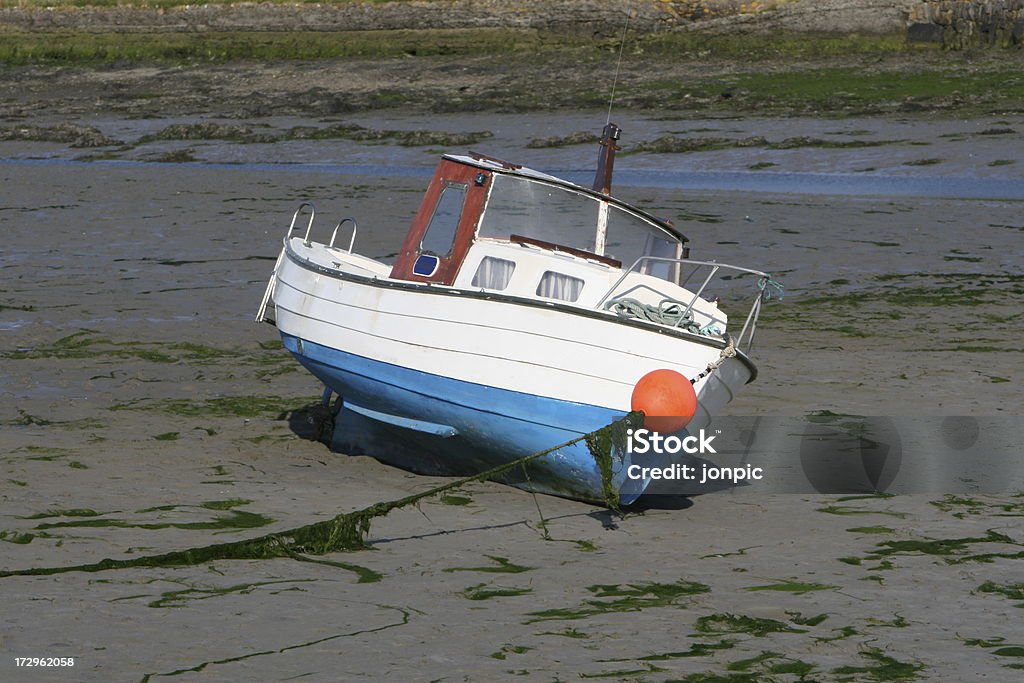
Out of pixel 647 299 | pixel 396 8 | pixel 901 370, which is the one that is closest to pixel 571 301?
pixel 647 299

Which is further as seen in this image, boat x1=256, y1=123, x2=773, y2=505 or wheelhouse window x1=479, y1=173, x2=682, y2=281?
wheelhouse window x1=479, y1=173, x2=682, y2=281

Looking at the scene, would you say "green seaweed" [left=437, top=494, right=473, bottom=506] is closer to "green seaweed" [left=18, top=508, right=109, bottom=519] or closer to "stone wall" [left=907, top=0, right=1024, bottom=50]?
"green seaweed" [left=18, top=508, right=109, bottom=519]

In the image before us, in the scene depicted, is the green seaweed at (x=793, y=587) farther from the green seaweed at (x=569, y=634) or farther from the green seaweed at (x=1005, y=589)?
the green seaweed at (x=569, y=634)

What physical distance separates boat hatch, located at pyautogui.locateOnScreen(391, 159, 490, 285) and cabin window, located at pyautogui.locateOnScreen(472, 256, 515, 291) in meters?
0.19

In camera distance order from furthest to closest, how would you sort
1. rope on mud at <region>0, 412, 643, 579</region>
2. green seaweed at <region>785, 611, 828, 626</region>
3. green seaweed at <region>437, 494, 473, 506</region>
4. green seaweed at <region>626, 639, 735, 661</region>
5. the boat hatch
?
1. the boat hatch
2. green seaweed at <region>437, 494, 473, 506</region>
3. rope on mud at <region>0, 412, 643, 579</region>
4. green seaweed at <region>785, 611, 828, 626</region>
5. green seaweed at <region>626, 639, 735, 661</region>

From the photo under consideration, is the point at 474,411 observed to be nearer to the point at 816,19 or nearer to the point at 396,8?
the point at 816,19

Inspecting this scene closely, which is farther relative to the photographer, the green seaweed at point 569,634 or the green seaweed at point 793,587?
the green seaweed at point 793,587

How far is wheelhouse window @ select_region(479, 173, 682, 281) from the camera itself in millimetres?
9141

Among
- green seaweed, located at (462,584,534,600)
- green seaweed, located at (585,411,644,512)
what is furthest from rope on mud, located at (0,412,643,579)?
green seaweed, located at (462,584,534,600)

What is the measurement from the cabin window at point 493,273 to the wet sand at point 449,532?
1.31 meters

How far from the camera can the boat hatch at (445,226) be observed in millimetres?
9102

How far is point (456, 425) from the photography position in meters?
8.54

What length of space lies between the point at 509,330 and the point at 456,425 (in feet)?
2.70

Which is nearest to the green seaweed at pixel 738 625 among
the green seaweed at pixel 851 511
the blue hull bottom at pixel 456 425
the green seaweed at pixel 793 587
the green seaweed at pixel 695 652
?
the green seaweed at pixel 695 652
